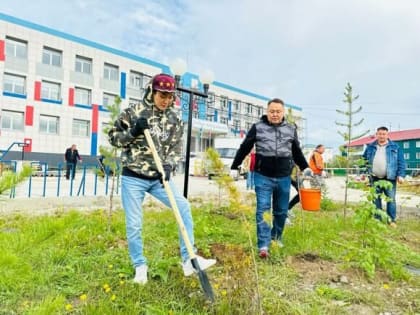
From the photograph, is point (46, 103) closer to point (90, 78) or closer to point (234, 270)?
point (90, 78)

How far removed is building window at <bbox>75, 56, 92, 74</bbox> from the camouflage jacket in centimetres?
2611

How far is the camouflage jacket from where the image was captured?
2.59 meters

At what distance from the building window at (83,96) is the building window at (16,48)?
4160 millimetres

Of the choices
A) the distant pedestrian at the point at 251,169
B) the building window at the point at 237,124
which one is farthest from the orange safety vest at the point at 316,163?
the building window at the point at 237,124

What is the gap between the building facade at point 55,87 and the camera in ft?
74.1

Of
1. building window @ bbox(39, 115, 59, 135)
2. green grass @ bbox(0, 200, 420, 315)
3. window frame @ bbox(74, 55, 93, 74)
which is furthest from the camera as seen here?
window frame @ bbox(74, 55, 93, 74)

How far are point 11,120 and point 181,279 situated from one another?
24.0 metres

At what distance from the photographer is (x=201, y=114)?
3631cm

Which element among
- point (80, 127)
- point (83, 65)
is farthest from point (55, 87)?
point (80, 127)

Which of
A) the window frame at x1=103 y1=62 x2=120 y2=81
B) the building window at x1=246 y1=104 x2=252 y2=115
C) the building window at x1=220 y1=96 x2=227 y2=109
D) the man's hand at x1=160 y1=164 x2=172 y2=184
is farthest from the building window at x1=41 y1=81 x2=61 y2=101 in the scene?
the man's hand at x1=160 y1=164 x2=172 y2=184

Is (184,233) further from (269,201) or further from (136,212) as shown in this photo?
(269,201)

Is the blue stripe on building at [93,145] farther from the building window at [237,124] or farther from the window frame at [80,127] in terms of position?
the building window at [237,124]

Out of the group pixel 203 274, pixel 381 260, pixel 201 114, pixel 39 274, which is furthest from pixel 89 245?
pixel 201 114

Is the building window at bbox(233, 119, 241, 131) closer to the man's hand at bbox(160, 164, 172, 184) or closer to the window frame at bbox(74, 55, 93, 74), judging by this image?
the window frame at bbox(74, 55, 93, 74)
